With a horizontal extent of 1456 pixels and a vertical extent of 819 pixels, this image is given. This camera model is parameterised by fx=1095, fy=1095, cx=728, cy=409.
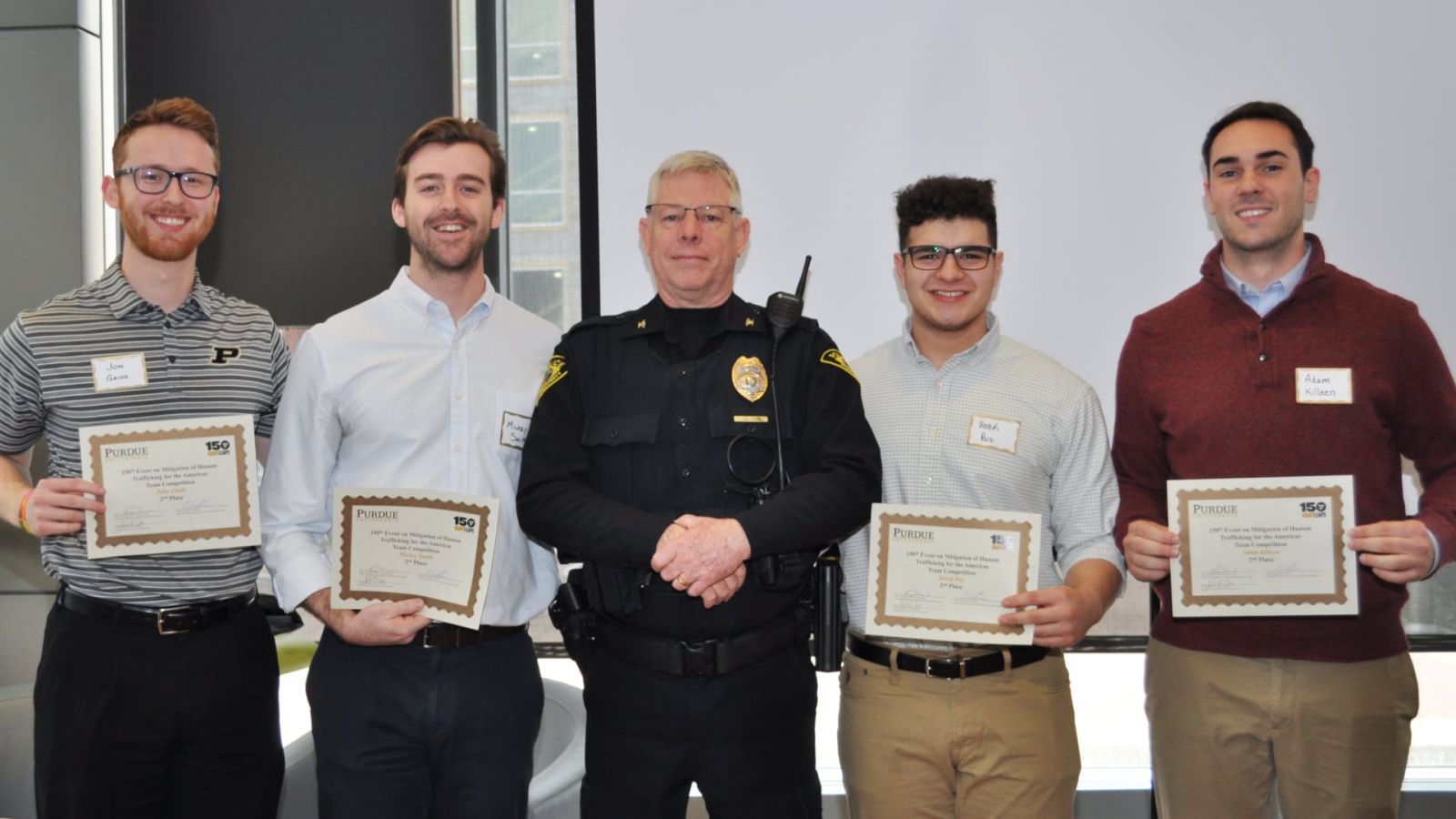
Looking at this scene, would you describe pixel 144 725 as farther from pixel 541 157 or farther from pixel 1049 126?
pixel 1049 126

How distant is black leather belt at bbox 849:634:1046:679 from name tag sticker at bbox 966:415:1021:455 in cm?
45

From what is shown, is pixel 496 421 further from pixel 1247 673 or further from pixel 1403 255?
pixel 1403 255

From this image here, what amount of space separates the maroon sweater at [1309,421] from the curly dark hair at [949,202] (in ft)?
1.86

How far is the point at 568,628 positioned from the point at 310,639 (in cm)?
223

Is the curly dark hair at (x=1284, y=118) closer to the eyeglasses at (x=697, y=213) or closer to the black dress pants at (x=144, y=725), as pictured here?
the eyeglasses at (x=697, y=213)

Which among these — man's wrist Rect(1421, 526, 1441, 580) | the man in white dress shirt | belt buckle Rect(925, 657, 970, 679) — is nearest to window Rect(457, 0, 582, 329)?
the man in white dress shirt

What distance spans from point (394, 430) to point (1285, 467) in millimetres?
1972

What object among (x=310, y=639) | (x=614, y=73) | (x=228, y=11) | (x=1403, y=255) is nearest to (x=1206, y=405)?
(x=1403, y=255)

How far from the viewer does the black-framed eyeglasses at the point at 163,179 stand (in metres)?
2.52

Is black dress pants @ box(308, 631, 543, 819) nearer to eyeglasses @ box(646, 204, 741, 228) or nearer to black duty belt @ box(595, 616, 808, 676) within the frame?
black duty belt @ box(595, 616, 808, 676)

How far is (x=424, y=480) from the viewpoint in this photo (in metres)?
2.39

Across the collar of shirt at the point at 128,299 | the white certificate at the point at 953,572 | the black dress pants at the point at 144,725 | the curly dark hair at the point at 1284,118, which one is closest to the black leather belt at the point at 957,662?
the white certificate at the point at 953,572

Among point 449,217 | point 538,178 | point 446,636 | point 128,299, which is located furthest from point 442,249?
point 538,178

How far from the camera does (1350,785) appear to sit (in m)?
2.40
